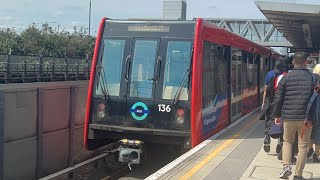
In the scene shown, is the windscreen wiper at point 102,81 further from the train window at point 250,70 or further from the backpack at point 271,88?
the train window at point 250,70

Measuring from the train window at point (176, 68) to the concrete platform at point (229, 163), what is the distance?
1.15 meters

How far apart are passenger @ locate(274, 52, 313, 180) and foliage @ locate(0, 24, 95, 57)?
38517mm

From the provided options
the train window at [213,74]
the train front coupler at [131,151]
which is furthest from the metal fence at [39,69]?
the train front coupler at [131,151]

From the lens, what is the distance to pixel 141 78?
843cm

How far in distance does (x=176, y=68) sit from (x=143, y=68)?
66 cm

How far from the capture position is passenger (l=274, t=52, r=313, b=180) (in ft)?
18.4

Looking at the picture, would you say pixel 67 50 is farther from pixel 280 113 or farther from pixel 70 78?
pixel 280 113

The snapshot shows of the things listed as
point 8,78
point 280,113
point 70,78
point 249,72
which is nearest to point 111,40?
point 280,113

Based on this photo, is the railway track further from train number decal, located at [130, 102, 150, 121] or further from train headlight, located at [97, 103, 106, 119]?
train headlight, located at [97, 103, 106, 119]

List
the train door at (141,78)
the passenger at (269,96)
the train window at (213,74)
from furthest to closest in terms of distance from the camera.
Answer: the train window at (213,74)
the train door at (141,78)
the passenger at (269,96)

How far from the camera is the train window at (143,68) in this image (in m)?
8.36

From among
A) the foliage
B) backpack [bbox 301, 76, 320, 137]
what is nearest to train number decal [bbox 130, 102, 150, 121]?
backpack [bbox 301, 76, 320, 137]

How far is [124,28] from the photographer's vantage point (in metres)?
8.66

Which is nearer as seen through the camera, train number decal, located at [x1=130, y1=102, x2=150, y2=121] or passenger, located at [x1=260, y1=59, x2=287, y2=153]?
passenger, located at [x1=260, y1=59, x2=287, y2=153]
